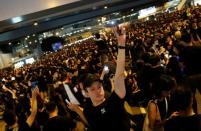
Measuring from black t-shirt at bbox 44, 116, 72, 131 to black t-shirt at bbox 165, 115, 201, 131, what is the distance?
226 centimetres

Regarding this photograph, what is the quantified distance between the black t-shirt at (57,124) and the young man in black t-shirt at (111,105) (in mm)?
1798

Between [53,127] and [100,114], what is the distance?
2.00 m

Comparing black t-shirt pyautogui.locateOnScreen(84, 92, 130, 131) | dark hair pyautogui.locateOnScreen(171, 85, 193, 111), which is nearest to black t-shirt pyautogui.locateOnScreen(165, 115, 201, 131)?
dark hair pyautogui.locateOnScreen(171, 85, 193, 111)

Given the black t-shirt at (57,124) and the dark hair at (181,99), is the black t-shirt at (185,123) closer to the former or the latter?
the dark hair at (181,99)

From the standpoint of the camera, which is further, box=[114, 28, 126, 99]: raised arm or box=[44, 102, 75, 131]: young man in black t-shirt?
box=[44, 102, 75, 131]: young man in black t-shirt

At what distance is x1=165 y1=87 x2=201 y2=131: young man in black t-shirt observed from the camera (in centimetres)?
384

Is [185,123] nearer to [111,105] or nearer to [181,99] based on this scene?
[181,99]

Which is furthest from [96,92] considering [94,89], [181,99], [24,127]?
[24,127]

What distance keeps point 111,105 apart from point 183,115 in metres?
0.70

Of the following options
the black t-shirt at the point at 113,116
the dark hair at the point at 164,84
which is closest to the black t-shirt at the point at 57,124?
the dark hair at the point at 164,84

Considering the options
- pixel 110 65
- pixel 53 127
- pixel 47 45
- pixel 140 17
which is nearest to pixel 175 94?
pixel 53 127

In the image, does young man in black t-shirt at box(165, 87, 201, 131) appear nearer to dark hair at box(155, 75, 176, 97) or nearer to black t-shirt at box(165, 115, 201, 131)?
black t-shirt at box(165, 115, 201, 131)

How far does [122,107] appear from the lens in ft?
13.1

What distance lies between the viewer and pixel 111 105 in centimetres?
398
